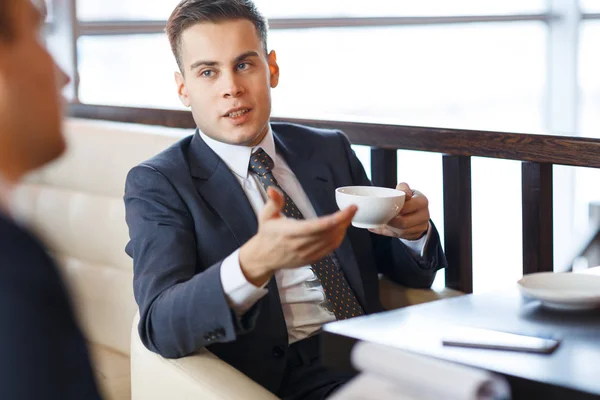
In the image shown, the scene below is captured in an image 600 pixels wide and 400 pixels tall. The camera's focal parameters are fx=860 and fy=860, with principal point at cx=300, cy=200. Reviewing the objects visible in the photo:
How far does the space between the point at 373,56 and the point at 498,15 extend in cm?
158

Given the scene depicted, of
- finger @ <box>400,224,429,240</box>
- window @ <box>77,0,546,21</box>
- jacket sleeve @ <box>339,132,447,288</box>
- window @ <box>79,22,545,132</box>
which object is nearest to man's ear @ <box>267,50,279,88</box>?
jacket sleeve @ <box>339,132,447,288</box>

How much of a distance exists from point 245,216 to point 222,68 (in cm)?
31

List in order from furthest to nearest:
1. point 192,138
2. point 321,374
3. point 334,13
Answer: point 334,13 < point 192,138 < point 321,374

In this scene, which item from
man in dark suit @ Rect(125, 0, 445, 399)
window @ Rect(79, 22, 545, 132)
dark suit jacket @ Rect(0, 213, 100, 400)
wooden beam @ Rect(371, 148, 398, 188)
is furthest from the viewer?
window @ Rect(79, 22, 545, 132)

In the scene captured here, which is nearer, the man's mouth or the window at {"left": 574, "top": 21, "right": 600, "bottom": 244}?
the man's mouth

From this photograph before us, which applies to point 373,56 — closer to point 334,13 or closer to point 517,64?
point 334,13

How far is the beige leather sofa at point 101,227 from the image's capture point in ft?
7.29

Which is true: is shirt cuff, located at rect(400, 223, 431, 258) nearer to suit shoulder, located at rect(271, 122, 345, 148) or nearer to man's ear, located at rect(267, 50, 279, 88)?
suit shoulder, located at rect(271, 122, 345, 148)

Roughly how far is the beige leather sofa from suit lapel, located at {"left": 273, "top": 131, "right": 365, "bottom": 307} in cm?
18

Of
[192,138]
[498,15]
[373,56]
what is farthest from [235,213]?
[498,15]

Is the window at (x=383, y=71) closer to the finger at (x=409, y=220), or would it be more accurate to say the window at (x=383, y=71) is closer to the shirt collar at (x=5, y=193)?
the finger at (x=409, y=220)

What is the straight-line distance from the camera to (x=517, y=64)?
6.88 m

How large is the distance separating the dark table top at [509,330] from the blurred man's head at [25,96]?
0.64 meters

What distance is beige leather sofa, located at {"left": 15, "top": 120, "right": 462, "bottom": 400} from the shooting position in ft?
7.29
